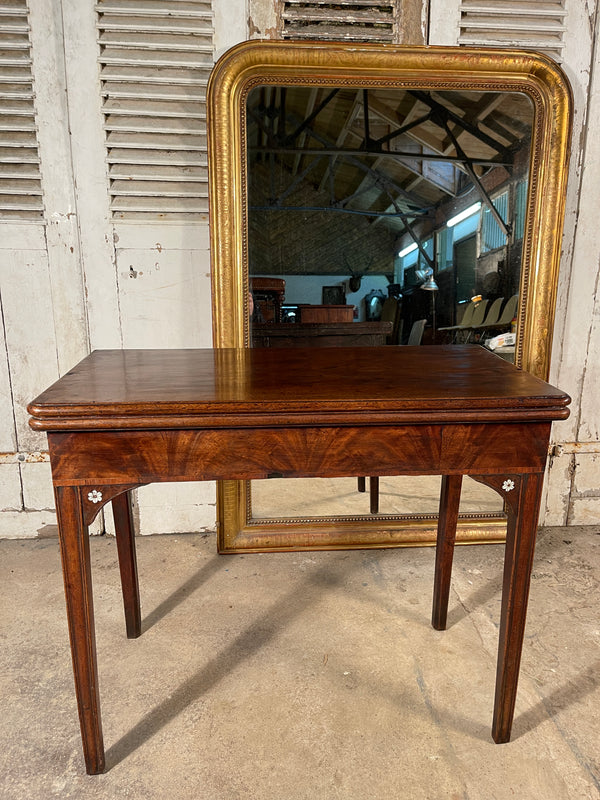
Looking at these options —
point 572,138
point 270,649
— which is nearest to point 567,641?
point 270,649

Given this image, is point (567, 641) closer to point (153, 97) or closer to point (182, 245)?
point (182, 245)

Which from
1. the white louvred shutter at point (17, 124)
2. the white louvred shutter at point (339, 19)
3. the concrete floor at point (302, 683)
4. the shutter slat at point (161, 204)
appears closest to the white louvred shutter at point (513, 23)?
the white louvred shutter at point (339, 19)

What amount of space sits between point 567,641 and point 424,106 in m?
2.08

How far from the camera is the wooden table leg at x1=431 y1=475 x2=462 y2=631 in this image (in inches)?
64.0

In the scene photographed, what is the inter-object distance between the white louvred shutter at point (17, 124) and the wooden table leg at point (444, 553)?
2.00 m

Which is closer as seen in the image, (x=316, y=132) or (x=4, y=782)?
(x=4, y=782)

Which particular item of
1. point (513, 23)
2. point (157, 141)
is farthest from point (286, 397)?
point (513, 23)

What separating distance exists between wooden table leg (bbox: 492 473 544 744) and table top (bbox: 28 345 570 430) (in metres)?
0.21

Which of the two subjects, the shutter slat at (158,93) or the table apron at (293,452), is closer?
the table apron at (293,452)

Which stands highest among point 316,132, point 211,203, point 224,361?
point 316,132

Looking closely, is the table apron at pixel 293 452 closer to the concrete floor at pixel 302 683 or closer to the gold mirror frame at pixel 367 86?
the concrete floor at pixel 302 683

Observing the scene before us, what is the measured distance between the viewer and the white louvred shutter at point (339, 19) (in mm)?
1938

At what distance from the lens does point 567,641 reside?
1.64 metres

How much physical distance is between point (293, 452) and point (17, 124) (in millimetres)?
1931
